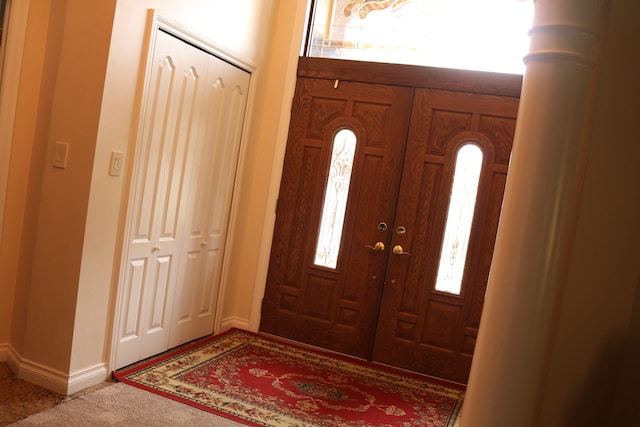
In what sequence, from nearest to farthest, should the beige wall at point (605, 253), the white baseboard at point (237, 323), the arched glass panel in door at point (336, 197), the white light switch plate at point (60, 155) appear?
the beige wall at point (605, 253), the white light switch plate at point (60, 155), the arched glass panel in door at point (336, 197), the white baseboard at point (237, 323)

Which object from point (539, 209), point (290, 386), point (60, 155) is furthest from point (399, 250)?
point (539, 209)

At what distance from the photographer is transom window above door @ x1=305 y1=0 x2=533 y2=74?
403 centimetres

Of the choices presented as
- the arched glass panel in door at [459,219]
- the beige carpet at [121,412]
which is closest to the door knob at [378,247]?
the arched glass panel in door at [459,219]

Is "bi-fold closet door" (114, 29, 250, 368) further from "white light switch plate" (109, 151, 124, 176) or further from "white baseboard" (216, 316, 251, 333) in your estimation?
"white baseboard" (216, 316, 251, 333)

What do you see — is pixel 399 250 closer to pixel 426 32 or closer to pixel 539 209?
pixel 426 32

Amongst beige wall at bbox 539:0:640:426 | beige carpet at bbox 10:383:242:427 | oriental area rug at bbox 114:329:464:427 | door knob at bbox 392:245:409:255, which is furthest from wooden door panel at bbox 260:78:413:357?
beige wall at bbox 539:0:640:426

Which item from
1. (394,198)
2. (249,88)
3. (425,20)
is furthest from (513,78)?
(249,88)

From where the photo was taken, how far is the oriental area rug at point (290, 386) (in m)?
3.19

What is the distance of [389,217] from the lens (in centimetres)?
422

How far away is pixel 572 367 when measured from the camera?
5.06ft

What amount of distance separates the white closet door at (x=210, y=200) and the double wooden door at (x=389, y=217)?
0.47 metres

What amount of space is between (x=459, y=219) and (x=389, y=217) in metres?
0.52

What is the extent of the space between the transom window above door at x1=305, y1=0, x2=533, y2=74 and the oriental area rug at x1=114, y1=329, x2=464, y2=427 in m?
2.38

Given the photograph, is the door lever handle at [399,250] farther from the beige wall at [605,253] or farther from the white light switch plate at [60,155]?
the beige wall at [605,253]
